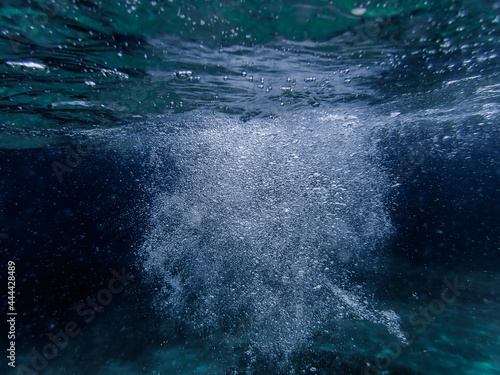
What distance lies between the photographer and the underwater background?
526cm

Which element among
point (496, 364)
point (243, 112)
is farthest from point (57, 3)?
point (496, 364)

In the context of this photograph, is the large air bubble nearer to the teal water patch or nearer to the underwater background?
the underwater background

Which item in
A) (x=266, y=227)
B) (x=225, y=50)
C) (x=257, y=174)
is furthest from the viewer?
(x=266, y=227)

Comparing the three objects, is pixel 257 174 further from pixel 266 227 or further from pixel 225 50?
pixel 225 50

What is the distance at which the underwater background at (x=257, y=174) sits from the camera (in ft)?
17.3

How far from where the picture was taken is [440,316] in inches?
322

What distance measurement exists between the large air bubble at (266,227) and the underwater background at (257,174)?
116mm

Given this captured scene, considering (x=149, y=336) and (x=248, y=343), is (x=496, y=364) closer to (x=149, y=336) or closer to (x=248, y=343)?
(x=248, y=343)

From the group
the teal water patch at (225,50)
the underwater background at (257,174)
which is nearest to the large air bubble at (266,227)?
the underwater background at (257,174)

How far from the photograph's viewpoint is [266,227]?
14.9 m

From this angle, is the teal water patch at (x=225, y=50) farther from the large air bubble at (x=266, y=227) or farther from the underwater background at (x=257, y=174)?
the large air bubble at (x=266, y=227)

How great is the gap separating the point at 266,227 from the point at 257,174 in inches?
131

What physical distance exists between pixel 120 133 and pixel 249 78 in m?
9.69

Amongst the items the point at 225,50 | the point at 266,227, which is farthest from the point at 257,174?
the point at 225,50
